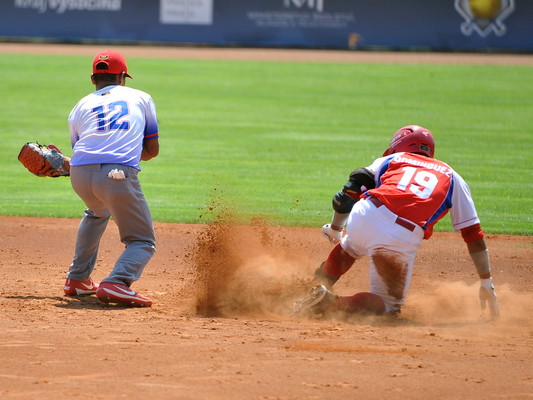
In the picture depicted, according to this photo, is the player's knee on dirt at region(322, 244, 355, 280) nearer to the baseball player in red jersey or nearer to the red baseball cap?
the baseball player in red jersey

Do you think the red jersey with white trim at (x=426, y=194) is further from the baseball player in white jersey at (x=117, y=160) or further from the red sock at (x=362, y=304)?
the baseball player in white jersey at (x=117, y=160)

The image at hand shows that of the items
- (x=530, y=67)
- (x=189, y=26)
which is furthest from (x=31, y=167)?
(x=189, y=26)

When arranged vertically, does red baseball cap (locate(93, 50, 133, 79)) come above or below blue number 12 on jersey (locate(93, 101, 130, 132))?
above

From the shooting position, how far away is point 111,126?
6.30 meters

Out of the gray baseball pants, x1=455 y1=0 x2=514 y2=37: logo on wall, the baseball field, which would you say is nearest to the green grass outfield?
the baseball field

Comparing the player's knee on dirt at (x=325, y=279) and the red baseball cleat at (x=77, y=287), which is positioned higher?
the player's knee on dirt at (x=325, y=279)

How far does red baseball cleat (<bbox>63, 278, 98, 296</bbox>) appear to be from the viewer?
6.82 m

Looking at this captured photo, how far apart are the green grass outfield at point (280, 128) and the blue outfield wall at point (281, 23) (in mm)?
5982

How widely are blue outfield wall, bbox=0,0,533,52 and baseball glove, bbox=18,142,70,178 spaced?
30.1 meters

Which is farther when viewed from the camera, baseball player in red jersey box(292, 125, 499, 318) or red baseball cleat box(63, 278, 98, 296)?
red baseball cleat box(63, 278, 98, 296)

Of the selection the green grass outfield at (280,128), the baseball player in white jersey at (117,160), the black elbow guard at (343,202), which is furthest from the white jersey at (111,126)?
the green grass outfield at (280,128)

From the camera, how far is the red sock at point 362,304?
6008 millimetres

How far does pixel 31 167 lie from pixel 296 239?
332 centimetres

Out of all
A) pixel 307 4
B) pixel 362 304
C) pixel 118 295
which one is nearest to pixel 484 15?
pixel 307 4
